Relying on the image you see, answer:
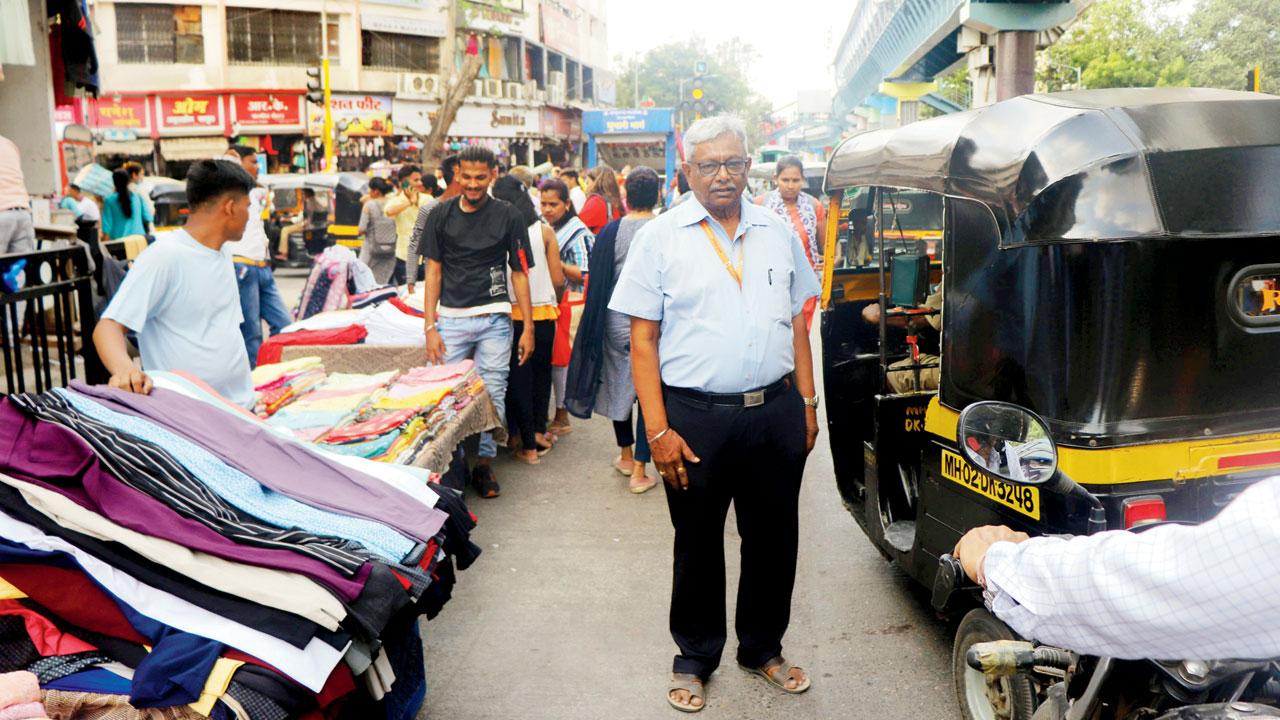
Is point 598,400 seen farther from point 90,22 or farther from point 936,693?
point 90,22

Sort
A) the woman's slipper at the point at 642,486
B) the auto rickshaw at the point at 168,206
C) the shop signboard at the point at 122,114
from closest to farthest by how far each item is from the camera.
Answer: the woman's slipper at the point at 642,486 < the auto rickshaw at the point at 168,206 < the shop signboard at the point at 122,114

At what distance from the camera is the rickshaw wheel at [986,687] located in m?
3.41

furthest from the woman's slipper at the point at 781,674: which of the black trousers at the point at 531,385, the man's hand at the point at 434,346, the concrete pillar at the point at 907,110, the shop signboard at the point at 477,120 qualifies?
the shop signboard at the point at 477,120

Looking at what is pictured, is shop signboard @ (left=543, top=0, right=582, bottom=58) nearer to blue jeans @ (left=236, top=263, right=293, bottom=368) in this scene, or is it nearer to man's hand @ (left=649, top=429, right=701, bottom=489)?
blue jeans @ (left=236, top=263, right=293, bottom=368)

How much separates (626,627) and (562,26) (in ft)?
193

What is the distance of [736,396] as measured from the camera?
3.99 meters

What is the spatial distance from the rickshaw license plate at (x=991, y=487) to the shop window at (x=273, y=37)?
3894 cm

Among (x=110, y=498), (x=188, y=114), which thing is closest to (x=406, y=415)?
(x=110, y=498)

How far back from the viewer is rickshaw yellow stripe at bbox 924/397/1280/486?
328 cm

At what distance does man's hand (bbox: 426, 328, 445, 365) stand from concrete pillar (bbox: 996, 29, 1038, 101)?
8399 millimetres

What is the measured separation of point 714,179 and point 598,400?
3342mm

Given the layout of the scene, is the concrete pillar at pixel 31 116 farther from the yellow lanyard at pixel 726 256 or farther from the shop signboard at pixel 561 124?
the shop signboard at pixel 561 124

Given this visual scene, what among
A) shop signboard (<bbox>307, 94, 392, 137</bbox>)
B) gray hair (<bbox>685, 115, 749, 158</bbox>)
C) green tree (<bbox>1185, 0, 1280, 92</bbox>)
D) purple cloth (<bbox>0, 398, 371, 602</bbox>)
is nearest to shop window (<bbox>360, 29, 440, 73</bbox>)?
shop signboard (<bbox>307, 94, 392, 137</bbox>)

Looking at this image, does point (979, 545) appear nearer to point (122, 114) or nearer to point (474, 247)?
point (474, 247)
